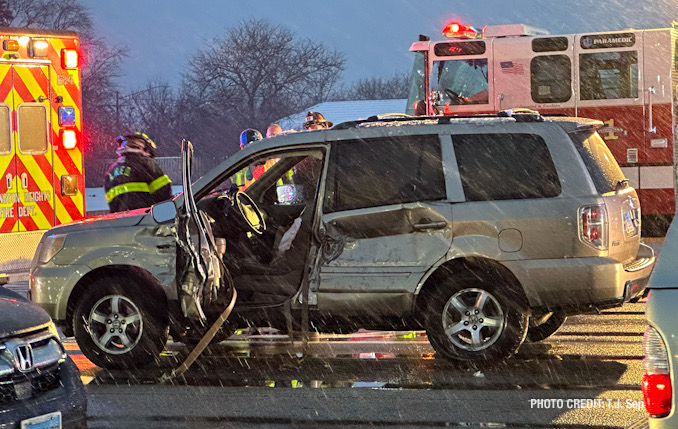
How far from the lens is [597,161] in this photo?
8.20 m

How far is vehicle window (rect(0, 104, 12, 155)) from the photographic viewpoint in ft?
43.2

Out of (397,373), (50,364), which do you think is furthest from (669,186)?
(50,364)

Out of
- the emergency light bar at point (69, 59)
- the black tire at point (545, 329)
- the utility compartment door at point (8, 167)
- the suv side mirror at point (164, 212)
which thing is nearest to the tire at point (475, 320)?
the black tire at point (545, 329)

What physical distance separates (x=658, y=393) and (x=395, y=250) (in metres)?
4.33

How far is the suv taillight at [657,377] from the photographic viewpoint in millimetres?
3738

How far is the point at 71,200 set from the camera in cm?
1377

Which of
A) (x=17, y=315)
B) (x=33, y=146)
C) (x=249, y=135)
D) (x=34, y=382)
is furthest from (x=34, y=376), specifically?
(x=33, y=146)

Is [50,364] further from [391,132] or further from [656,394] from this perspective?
[391,132]

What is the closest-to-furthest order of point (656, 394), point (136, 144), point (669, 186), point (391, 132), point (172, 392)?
point (656, 394)
point (172, 392)
point (391, 132)
point (136, 144)
point (669, 186)

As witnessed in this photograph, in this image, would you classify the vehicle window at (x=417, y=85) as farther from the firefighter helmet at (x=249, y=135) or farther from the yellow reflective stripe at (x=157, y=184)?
the yellow reflective stripe at (x=157, y=184)

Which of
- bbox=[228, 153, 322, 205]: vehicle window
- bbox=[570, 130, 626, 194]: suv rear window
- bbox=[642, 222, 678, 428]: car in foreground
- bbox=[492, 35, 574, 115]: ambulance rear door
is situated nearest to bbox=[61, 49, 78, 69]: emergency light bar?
bbox=[228, 153, 322, 205]: vehicle window

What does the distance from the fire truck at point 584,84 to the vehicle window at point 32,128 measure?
19.1 ft

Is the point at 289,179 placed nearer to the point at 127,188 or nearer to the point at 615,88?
the point at 127,188

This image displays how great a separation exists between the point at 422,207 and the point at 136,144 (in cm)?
423
